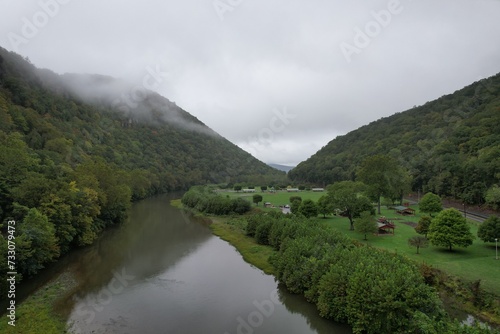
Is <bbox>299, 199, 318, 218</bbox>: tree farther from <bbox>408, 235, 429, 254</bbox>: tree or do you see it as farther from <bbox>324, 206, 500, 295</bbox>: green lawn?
<bbox>408, 235, 429, 254</bbox>: tree

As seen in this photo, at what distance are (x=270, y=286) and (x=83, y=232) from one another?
27.8m

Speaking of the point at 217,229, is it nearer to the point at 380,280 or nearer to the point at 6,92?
the point at 380,280

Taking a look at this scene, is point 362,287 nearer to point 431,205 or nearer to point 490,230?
point 490,230

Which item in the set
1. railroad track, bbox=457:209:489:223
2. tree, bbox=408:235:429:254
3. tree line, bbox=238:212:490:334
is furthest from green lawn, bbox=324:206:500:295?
railroad track, bbox=457:209:489:223

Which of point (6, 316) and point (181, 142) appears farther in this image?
point (181, 142)

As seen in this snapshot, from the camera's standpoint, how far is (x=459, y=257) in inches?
1325

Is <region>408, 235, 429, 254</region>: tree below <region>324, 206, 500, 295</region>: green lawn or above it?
above

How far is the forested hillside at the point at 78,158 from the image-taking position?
38.8 m

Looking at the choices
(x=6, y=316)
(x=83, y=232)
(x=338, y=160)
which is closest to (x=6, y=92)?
(x=83, y=232)

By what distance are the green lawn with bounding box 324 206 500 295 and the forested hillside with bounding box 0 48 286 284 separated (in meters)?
36.9

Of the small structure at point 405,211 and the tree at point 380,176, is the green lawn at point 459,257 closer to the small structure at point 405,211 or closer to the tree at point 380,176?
the small structure at point 405,211

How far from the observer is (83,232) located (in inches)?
1790

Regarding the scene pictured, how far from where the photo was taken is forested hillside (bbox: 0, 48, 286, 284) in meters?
38.8

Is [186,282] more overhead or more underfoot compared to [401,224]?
more underfoot
